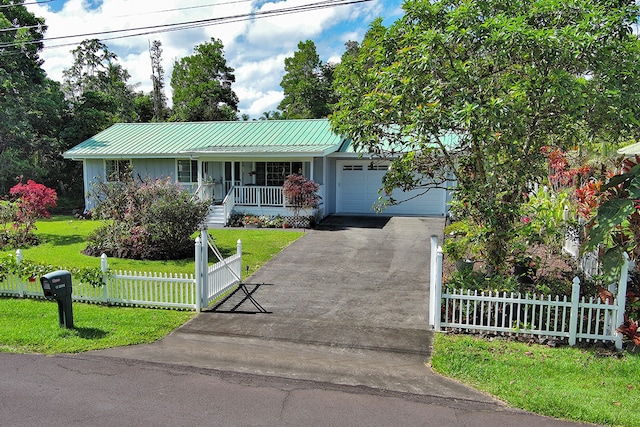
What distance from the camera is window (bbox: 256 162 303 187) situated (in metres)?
19.7

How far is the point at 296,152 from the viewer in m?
17.1

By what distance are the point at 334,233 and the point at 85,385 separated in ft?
36.5

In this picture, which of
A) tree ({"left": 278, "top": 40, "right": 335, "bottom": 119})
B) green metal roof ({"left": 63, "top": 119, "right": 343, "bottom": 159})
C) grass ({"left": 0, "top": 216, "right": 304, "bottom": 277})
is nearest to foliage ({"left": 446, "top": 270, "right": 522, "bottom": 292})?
grass ({"left": 0, "top": 216, "right": 304, "bottom": 277})

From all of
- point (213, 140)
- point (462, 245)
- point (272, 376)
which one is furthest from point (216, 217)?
point (272, 376)

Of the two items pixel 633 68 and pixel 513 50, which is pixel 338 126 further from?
pixel 633 68

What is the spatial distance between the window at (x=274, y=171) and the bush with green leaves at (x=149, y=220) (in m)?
7.94

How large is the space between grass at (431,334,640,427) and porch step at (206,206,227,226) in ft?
41.8

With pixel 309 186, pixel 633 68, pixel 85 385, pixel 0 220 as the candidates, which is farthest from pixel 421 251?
pixel 0 220

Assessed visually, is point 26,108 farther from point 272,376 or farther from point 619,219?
point 619,219

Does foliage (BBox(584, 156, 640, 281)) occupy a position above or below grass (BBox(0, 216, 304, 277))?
above

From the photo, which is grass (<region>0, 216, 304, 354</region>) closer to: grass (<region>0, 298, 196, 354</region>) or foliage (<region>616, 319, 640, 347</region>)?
grass (<region>0, 298, 196, 354</region>)

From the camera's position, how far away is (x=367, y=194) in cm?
2012

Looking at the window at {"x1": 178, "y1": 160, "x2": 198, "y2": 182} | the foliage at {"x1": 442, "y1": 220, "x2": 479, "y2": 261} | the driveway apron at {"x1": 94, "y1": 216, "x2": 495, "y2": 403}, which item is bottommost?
the driveway apron at {"x1": 94, "y1": 216, "x2": 495, "y2": 403}

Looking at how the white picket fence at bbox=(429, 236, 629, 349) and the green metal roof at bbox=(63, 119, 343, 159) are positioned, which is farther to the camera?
the green metal roof at bbox=(63, 119, 343, 159)
